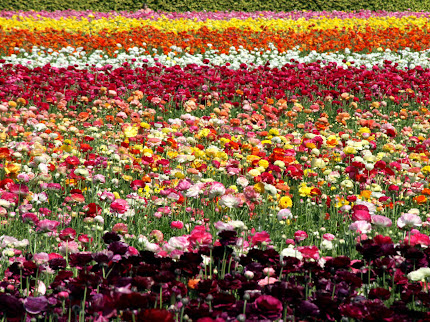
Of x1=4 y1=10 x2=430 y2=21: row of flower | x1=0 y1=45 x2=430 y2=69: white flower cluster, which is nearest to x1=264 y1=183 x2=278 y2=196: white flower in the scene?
x1=0 y1=45 x2=430 y2=69: white flower cluster

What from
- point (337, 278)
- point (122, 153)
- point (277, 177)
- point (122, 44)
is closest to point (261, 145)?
point (277, 177)

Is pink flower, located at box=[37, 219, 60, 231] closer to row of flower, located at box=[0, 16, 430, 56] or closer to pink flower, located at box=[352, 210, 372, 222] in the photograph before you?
pink flower, located at box=[352, 210, 372, 222]

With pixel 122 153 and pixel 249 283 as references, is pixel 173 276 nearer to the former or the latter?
pixel 249 283

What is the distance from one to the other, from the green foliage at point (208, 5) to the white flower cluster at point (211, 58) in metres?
9.69

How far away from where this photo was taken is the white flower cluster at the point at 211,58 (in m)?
9.88

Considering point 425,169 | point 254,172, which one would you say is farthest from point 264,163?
point 425,169

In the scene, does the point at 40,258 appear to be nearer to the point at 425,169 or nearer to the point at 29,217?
the point at 29,217

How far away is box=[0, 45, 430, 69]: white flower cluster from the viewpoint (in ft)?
32.4

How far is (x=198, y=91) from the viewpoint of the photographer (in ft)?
26.2

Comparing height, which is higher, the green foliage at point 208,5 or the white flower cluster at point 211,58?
the green foliage at point 208,5

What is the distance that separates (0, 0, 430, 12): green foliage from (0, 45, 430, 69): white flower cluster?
31.8ft

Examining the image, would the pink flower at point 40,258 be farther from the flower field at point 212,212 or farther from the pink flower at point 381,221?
the pink flower at point 381,221

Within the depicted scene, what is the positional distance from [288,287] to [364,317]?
0.28 m

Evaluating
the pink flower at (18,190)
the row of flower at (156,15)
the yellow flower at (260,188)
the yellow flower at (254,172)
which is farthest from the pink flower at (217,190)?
the row of flower at (156,15)
